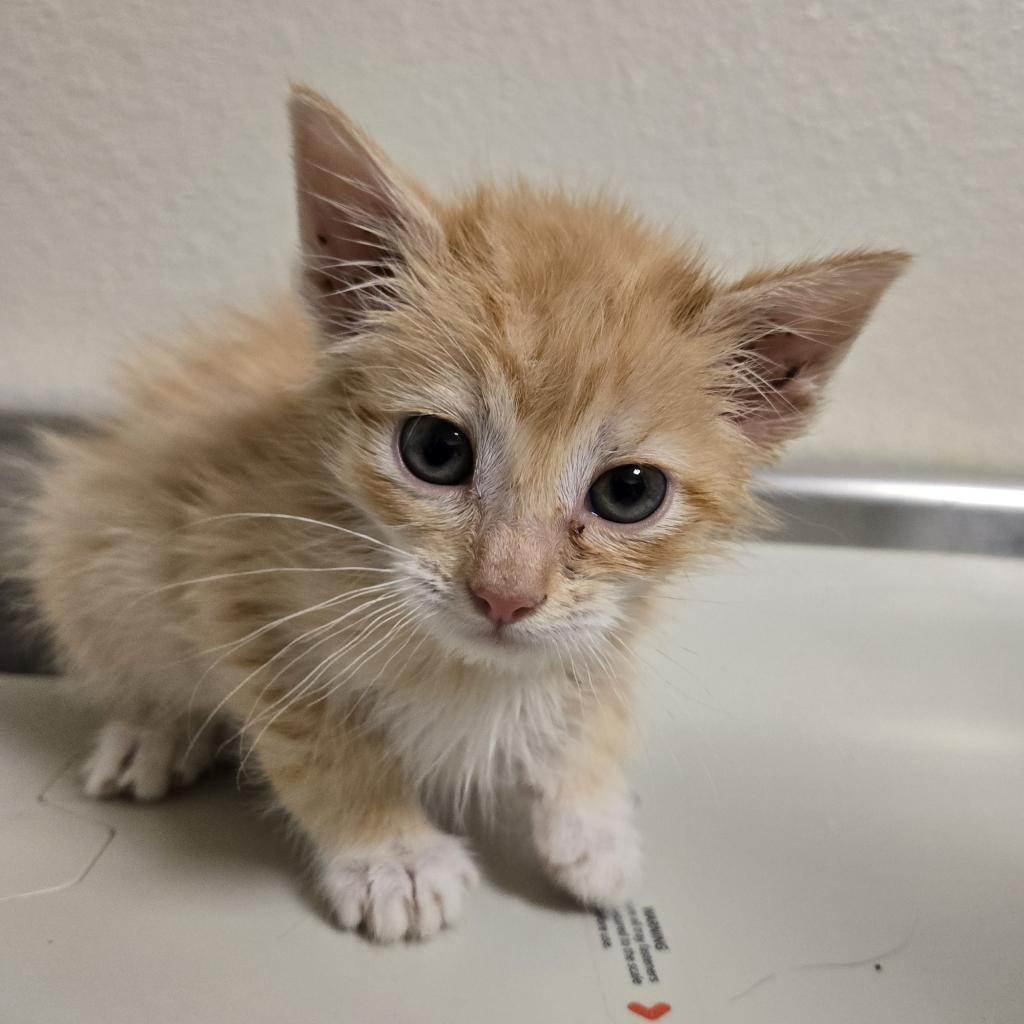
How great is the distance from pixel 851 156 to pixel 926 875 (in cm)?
97

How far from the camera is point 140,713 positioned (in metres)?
0.92

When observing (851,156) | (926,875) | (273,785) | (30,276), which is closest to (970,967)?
(926,875)

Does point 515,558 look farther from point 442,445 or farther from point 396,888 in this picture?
point 396,888

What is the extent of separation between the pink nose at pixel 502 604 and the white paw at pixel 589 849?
0.95ft

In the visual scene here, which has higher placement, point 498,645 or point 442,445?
point 442,445

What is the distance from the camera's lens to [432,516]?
670mm

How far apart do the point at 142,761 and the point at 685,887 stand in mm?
542

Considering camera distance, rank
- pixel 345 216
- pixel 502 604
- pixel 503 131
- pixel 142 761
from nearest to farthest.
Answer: pixel 502 604 < pixel 345 216 < pixel 142 761 < pixel 503 131

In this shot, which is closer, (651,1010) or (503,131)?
(651,1010)

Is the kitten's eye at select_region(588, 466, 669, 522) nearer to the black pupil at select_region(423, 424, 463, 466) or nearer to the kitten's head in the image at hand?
the kitten's head

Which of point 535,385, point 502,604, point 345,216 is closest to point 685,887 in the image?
point 502,604

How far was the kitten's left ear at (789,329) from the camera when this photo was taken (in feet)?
2.15

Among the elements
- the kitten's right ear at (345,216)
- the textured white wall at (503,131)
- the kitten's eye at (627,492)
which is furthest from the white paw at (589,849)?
the textured white wall at (503,131)

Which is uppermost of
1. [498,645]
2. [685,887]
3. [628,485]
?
[628,485]
